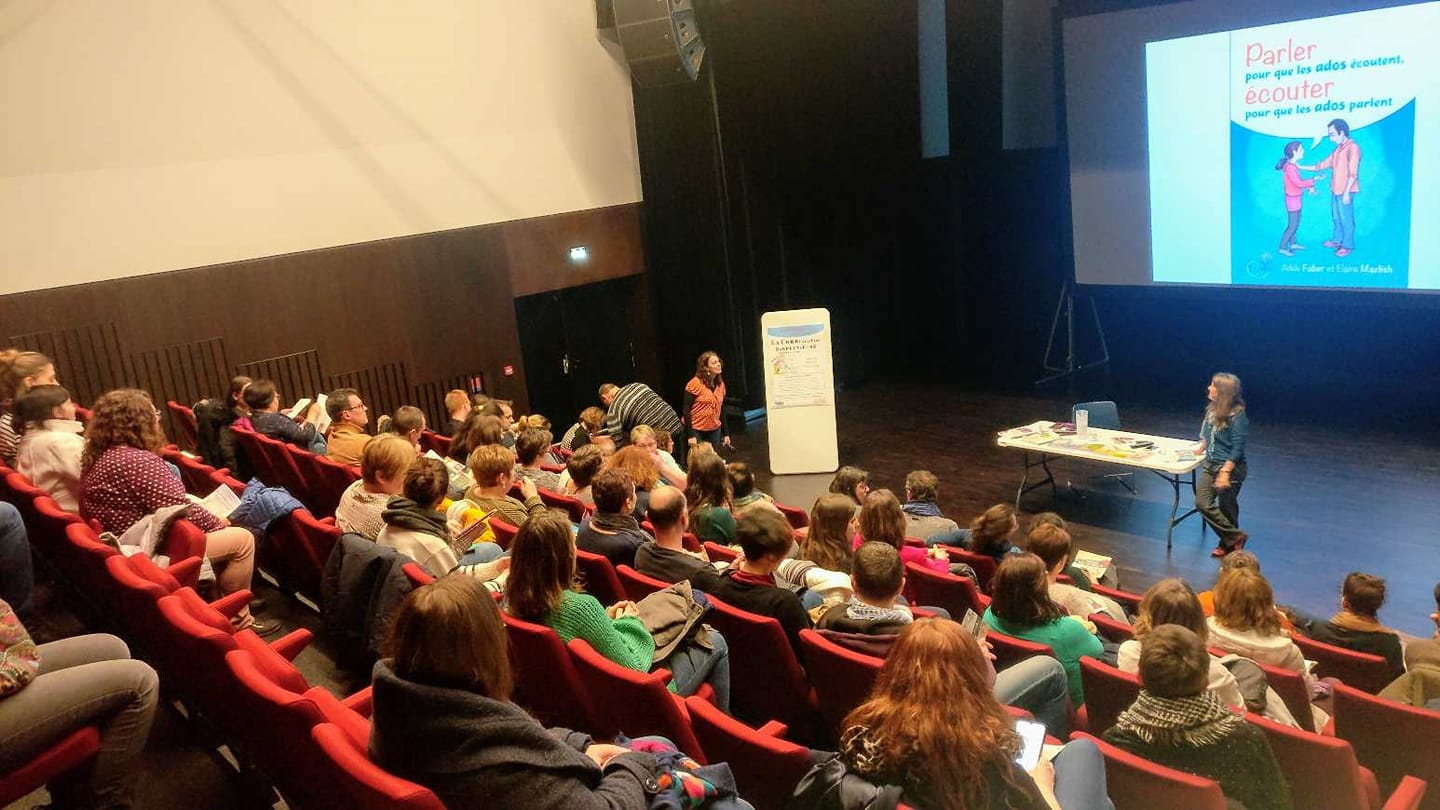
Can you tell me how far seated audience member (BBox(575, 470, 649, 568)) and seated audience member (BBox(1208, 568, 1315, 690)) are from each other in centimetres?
221

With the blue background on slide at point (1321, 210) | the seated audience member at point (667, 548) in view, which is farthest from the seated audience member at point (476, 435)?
the blue background on slide at point (1321, 210)

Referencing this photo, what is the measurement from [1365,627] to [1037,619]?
146 centimetres

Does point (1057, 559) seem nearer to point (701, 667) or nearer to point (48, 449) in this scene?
point (701, 667)

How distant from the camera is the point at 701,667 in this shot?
11.2 ft

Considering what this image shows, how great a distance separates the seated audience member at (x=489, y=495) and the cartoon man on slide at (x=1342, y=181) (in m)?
7.07

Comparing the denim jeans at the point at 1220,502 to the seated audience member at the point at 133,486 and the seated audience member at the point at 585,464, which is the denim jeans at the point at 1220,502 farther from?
the seated audience member at the point at 133,486

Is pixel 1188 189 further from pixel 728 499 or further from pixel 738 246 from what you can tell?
pixel 728 499

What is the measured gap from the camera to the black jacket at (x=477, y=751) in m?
2.01

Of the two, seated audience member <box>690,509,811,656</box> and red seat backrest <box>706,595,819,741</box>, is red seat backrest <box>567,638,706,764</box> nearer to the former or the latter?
red seat backrest <box>706,595,819,741</box>

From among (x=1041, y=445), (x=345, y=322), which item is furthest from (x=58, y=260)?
(x=1041, y=445)

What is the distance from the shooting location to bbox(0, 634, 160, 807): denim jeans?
8.55ft

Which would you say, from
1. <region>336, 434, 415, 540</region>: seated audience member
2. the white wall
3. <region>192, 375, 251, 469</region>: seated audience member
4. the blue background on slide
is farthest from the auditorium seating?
the white wall

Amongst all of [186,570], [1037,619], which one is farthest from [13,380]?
[1037,619]

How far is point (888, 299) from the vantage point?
12625 mm
